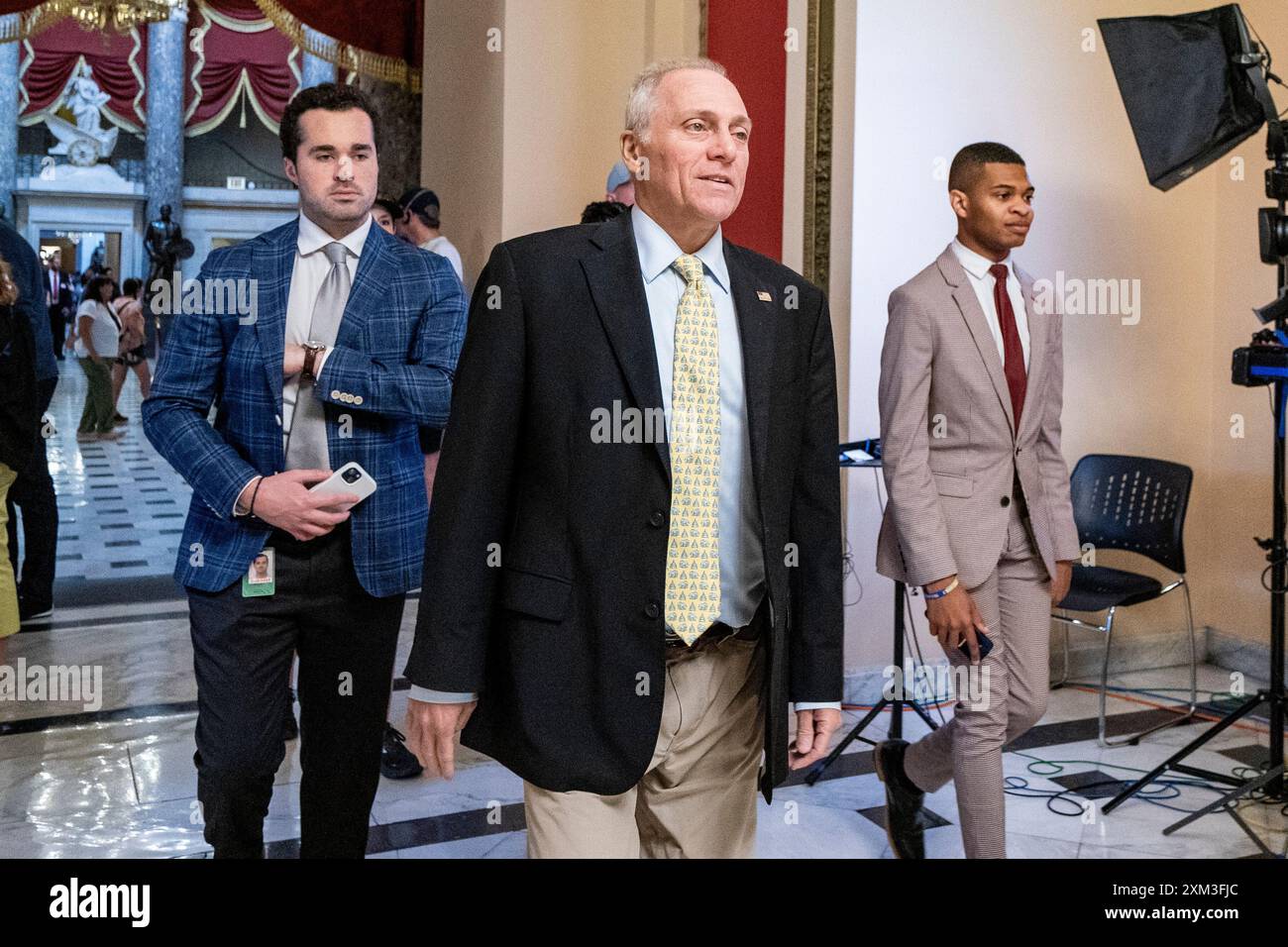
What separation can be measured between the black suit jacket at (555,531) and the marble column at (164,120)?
21.9m

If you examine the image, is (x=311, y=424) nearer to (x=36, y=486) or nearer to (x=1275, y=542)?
(x=1275, y=542)

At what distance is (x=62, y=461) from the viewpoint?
38.1 ft

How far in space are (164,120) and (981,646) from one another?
854 inches

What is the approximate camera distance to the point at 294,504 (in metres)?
2.37

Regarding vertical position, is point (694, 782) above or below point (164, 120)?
below

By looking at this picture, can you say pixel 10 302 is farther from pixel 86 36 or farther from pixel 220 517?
pixel 86 36

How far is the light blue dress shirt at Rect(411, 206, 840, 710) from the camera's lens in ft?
6.48

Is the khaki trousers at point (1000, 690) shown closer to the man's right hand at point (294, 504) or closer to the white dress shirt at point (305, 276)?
the man's right hand at point (294, 504)

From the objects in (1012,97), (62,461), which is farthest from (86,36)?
(1012,97)

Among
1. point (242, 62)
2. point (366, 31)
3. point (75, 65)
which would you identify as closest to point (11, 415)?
point (366, 31)

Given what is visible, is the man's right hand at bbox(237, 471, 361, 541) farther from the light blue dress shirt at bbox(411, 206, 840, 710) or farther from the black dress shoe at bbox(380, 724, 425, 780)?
the black dress shoe at bbox(380, 724, 425, 780)

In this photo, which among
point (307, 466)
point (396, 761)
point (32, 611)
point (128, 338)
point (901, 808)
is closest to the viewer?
point (307, 466)

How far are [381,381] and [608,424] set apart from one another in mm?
739
